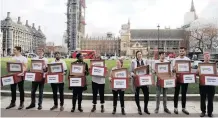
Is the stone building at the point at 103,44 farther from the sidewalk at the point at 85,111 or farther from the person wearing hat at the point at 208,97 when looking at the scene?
the person wearing hat at the point at 208,97

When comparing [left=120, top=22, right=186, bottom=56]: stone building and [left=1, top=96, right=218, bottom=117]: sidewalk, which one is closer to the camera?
[left=1, top=96, right=218, bottom=117]: sidewalk

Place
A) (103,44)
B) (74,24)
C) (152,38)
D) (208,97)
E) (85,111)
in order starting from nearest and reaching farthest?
(208,97) < (85,111) < (74,24) < (152,38) < (103,44)

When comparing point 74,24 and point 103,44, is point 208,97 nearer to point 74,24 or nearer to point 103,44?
point 74,24

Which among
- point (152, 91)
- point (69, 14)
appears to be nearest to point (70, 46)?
point (69, 14)

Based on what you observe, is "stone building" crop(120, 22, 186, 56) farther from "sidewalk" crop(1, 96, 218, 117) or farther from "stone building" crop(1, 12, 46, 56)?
"sidewalk" crop(1, 96, 218, 117)

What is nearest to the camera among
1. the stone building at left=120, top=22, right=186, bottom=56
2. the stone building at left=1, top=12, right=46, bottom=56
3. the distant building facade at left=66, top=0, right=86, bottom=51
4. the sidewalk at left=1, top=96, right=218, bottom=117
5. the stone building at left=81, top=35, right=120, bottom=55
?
the sidewalk at left=1, top=96, right=218, bottom=117

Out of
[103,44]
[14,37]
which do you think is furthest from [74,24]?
[14,37]

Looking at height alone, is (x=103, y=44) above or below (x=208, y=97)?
above

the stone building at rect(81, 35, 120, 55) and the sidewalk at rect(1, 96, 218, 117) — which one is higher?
the stone building at rect(81, 35, 120, 55)

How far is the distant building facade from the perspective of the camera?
155125 mm

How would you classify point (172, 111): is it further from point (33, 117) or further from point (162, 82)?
point (33, 117)

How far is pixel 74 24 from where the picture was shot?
517 ft

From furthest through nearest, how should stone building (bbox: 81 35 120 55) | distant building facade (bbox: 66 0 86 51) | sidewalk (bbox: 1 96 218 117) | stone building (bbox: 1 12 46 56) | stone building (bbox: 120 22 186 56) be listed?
stone building (bbox: 81 35 120 55)
stone building (bbox: 120 22 186 56)
distant building facade (bbox: 66 0 86 51)
stone building (bbox: 1 12 46 56)
sidewalk (bbox: 1 96 218 117)

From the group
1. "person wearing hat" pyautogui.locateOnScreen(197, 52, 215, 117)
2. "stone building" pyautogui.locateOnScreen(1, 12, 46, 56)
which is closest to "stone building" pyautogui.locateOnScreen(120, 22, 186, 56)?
"stone building" pyautogui.locateOnScreen(1, 12, 46, 56)
